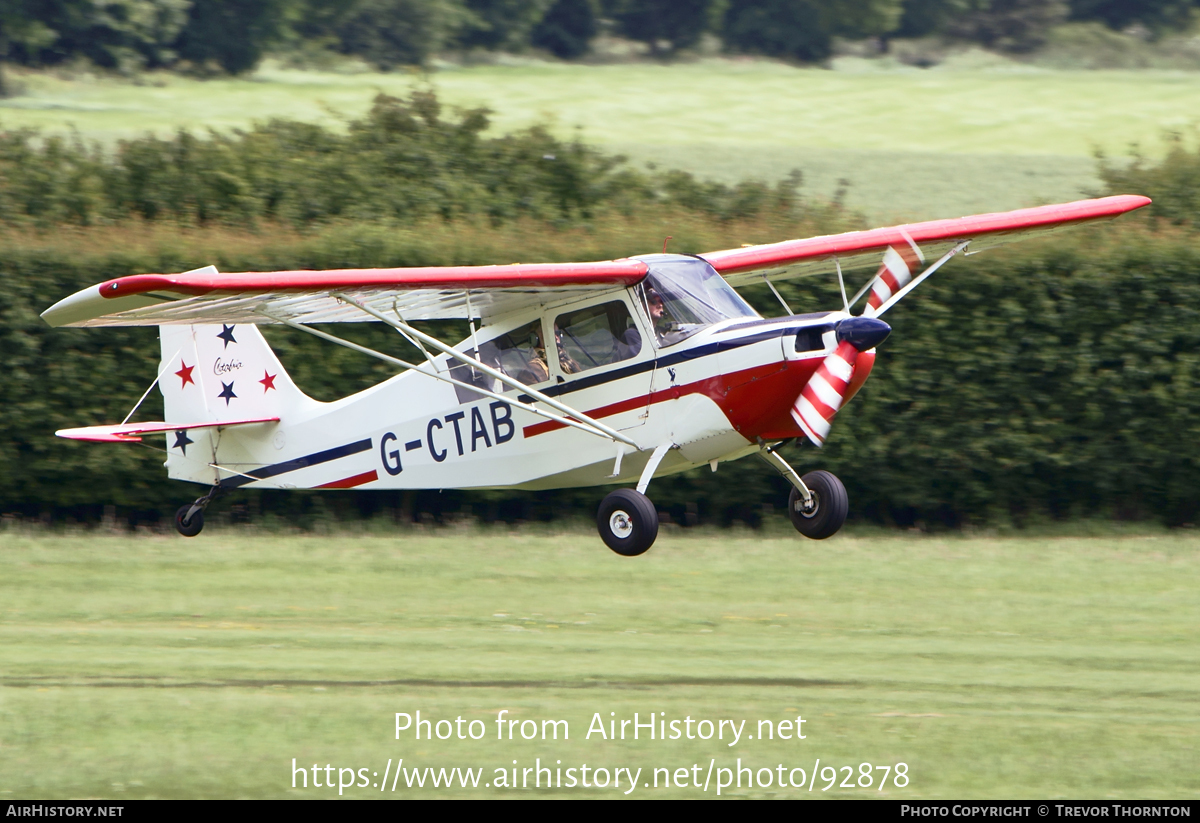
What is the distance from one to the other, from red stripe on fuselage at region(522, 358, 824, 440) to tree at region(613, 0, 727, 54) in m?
43.8

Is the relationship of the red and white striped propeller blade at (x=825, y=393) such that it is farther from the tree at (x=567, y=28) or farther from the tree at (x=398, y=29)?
the tree at (x=567, y=28)

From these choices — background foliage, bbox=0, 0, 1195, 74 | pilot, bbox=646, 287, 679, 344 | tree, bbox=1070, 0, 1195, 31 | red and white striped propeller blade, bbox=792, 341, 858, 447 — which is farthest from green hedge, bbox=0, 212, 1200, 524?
tree, bbox=1070, 0, 1195, 31

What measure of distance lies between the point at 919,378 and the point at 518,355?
6737 millimetres

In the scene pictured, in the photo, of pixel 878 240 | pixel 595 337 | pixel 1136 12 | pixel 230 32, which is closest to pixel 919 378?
pixel 878 240

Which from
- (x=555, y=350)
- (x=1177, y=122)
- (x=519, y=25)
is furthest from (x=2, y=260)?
(x=519, y=25)

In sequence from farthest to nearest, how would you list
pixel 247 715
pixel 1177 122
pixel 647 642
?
pixel 1177 122 < pixel 647 642 < pixel 247 715

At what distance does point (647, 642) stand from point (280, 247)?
7.54 meters

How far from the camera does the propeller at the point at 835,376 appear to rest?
993cm

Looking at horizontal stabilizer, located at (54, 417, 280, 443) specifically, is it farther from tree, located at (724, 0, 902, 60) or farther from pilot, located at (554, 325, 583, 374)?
tree, located at (724, 0, 902, 60)

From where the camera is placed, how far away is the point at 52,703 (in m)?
9.37

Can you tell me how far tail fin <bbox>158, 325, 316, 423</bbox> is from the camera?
12898 mm

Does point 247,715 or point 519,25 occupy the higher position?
point 519,25

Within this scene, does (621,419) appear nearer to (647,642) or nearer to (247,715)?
(647,642)

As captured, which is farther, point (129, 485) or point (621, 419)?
point (129, 485)
